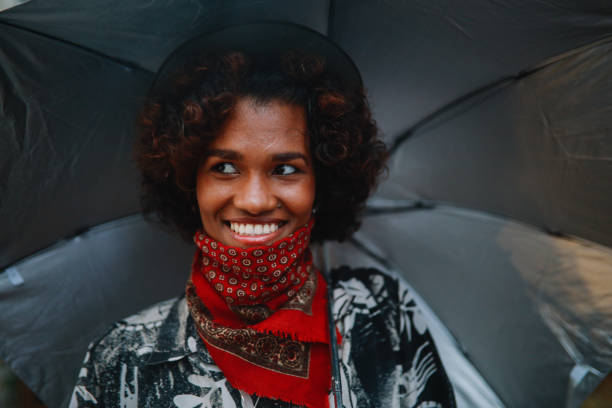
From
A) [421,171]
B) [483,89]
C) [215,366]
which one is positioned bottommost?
[215,366]

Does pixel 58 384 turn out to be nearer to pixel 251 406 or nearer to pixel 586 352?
pixel 251 406

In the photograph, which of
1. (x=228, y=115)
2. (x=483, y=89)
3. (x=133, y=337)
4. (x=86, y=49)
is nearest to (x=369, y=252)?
(x=483, y=89)

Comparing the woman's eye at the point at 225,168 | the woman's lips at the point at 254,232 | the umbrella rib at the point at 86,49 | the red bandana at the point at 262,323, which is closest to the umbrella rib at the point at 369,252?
the red bandana at the point at 262,323

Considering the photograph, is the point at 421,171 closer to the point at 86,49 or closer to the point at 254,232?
the point at 254,232

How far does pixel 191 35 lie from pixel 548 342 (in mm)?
1949

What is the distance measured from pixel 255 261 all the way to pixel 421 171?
1123 millimetres

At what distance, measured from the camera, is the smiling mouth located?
1.58 metres

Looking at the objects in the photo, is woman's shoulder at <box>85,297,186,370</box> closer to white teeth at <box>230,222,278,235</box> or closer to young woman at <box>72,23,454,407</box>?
young woman at <box>72,23,454,407</box>

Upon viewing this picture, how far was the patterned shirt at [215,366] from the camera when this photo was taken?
1.61 m

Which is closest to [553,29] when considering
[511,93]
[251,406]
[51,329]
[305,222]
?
[511,93]

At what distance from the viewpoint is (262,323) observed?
1.59 m

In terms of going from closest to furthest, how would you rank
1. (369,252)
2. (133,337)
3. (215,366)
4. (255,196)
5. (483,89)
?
(255,196), (215,366), (133,337), (483,89), (369,252)

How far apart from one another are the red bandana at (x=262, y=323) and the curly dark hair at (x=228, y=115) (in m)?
0.33

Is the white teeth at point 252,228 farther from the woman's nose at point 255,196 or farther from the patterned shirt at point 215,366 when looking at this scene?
the patterned shirt at point 215,366
